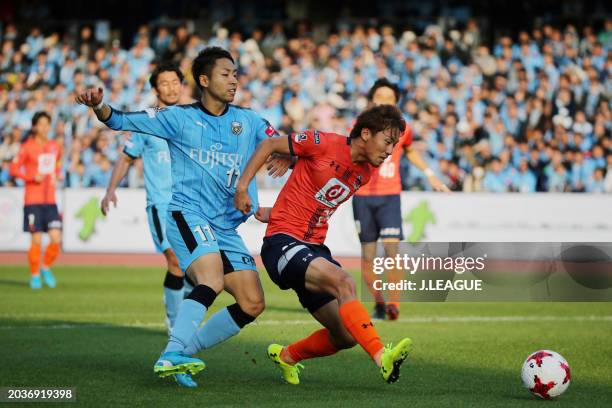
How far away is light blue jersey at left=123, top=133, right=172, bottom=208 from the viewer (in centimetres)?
1052

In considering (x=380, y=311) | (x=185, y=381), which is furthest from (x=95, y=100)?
(x=380, y=311)

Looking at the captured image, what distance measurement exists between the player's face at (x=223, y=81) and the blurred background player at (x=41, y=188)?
9152 millimetres

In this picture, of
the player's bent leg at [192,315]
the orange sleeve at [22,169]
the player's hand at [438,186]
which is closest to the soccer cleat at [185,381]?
the player's bent leg at [192,315]

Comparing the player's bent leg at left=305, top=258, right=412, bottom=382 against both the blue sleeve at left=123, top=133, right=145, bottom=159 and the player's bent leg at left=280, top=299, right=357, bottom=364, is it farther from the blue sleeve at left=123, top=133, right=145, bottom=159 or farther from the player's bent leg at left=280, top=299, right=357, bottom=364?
the blue sleeve at left=123, top=133, right=145, bottom=159

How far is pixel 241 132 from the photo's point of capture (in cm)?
790

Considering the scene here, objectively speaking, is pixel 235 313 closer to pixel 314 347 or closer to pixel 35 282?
pixel 314 347

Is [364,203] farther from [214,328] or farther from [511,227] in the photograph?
[511,227]

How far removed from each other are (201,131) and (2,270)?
41.6 ft

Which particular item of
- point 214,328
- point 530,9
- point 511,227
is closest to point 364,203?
point 214,328

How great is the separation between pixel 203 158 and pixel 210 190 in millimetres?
237

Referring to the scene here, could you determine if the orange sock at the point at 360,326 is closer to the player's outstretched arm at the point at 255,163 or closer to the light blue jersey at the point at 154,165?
the player's outstretched arm at the point at 255,163

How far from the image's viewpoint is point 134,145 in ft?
34.7

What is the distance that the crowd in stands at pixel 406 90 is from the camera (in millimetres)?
22984

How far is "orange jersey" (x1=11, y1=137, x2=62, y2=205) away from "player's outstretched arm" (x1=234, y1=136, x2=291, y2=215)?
9894 mm
